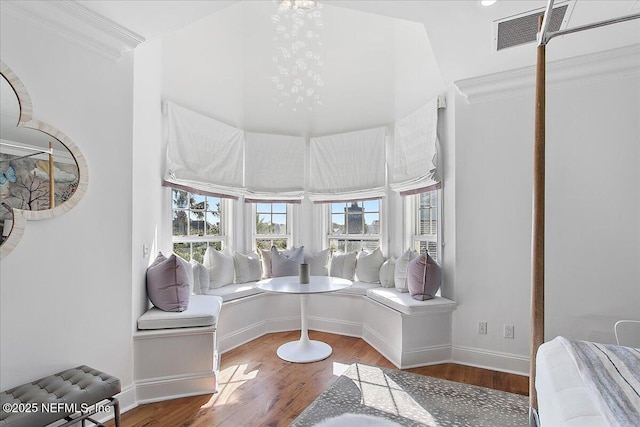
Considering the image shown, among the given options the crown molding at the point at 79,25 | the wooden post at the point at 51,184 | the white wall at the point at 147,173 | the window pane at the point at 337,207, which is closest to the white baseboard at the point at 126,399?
the white wall at the point at 147,173

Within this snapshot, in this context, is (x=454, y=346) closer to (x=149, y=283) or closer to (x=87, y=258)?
(x=149, y=283)

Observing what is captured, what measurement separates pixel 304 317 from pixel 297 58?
312 cm

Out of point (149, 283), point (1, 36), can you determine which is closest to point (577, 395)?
point (149, 283)

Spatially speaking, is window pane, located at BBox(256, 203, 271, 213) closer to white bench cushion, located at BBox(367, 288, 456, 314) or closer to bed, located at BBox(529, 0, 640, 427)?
white bench cushion, located at BBox(367, 288, 456, 314)

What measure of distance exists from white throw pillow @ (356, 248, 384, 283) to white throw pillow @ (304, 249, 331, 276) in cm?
43

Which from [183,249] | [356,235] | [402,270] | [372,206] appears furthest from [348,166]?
[183,249]

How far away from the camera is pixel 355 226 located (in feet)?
14.2

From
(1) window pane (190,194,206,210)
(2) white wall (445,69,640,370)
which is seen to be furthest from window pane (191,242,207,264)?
(2) white wall (445,69,640,370)

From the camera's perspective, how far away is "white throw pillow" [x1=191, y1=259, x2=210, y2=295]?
3287 mm

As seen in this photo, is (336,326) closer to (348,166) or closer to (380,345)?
(380,345)

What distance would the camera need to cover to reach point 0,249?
1.71 metres

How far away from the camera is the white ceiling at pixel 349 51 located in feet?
6.76

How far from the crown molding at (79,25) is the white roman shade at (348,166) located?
242 centimetres

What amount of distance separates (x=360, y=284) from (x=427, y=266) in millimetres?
1011
